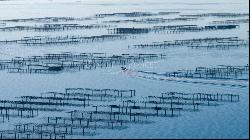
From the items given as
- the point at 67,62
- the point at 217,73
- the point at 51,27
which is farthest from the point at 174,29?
the point at 217,73

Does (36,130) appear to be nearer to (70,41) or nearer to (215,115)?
(215,115)

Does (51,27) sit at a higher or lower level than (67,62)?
higher

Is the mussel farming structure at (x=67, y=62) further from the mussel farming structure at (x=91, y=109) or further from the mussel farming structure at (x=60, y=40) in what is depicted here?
the mussel farming structure at (x=60, y=40)

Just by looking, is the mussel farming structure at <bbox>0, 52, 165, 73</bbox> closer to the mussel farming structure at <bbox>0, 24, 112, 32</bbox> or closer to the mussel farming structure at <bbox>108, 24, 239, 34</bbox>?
the mussel farming structure at <bbox>108, 24, 239, 34</bbox>

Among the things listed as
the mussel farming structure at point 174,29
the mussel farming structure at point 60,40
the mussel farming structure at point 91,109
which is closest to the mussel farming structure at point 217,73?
the mussel farming structure at point 91,109

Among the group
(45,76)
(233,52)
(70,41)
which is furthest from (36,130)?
(70,41)

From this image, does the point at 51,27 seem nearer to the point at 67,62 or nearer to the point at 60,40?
the point at 60,40

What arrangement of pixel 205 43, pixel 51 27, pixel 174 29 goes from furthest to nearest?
pixel 51 27 → pixel 174 29 → pixel 205 43
